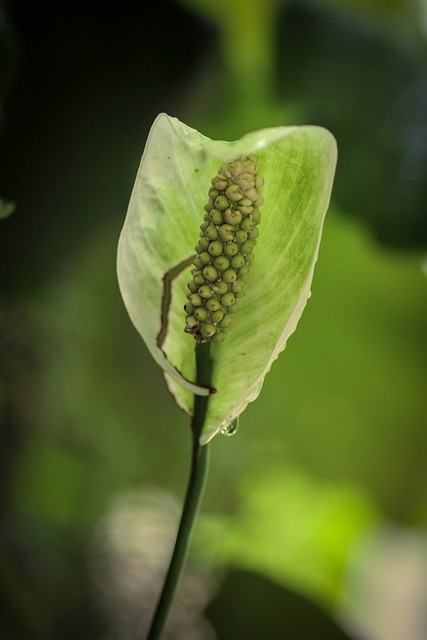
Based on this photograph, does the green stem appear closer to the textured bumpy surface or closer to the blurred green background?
the textured bumpy surface

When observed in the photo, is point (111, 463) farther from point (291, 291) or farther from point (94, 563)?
point (291, 291)

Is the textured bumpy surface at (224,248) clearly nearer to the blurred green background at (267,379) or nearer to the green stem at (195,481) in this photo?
the green stem at (195,481)

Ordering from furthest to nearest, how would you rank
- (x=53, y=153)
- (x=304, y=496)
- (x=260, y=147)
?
1. (x=304, y=496)
2. (x=53, y=153)
3. (x=260, y=147)

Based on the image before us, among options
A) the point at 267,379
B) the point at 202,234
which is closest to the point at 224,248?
the point at 202,234

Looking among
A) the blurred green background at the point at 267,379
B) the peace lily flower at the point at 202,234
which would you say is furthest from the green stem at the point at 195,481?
the blurred green background at the point at 267,379

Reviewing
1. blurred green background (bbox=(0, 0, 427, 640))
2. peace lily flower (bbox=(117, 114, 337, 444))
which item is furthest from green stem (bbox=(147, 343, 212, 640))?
blurred green background (bbox=(0, 0, 427, 640))

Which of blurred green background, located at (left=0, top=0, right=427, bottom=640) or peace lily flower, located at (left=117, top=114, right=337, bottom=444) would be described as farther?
blurred green background, located at (left=0, top=0, right=427, bottom=640)

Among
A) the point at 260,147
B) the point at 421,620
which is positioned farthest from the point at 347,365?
the point at 260,147
